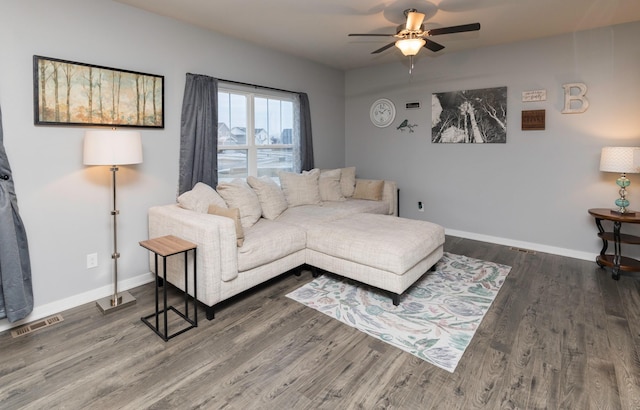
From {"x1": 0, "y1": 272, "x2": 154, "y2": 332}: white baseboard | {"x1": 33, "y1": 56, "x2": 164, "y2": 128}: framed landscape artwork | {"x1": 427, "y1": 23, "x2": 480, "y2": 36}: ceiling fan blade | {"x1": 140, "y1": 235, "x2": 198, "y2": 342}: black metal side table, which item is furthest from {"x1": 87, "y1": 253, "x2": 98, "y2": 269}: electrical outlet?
{"x1": 427, "y1": 23, "x2": 480, "y2": 36}: ceiling fan blade

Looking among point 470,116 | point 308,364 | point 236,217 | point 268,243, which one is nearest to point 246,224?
point 268,243

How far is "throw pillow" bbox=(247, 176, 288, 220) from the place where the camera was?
3.70m

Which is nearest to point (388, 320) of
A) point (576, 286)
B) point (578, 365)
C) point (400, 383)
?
point (400, 383)

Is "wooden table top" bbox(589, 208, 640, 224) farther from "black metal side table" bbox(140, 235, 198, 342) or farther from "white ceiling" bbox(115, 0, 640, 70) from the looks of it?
"black metal side table" bbox(140, 235, 198, 342)

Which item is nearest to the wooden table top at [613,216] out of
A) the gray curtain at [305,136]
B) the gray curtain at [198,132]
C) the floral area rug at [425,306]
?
the floral area rug at [425,306]

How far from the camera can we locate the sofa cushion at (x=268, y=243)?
2.79 meters

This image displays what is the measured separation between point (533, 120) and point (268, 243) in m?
3.50

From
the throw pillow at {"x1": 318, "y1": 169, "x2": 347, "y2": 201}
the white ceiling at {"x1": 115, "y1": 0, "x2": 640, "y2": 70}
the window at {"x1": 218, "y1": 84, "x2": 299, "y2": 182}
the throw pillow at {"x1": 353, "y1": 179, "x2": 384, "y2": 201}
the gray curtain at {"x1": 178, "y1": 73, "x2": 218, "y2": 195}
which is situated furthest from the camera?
the throw pillow at {"x1": 353, "y1": 179, "x2": 384, "y2": 201}

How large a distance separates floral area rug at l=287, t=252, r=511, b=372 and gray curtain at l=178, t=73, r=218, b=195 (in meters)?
1.60

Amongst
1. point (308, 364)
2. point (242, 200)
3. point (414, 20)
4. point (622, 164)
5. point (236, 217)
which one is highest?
point (414, 20)

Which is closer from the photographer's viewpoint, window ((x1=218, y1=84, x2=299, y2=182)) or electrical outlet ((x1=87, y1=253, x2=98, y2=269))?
electrical outlet ((x1=87, y1=253, x2=98, y2=269))

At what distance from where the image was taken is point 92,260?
294cm

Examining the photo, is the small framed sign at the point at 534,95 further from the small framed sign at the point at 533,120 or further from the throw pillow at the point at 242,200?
the throw pillow at the point at 242,200

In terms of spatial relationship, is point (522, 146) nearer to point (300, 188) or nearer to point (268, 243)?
point (300, 188)
